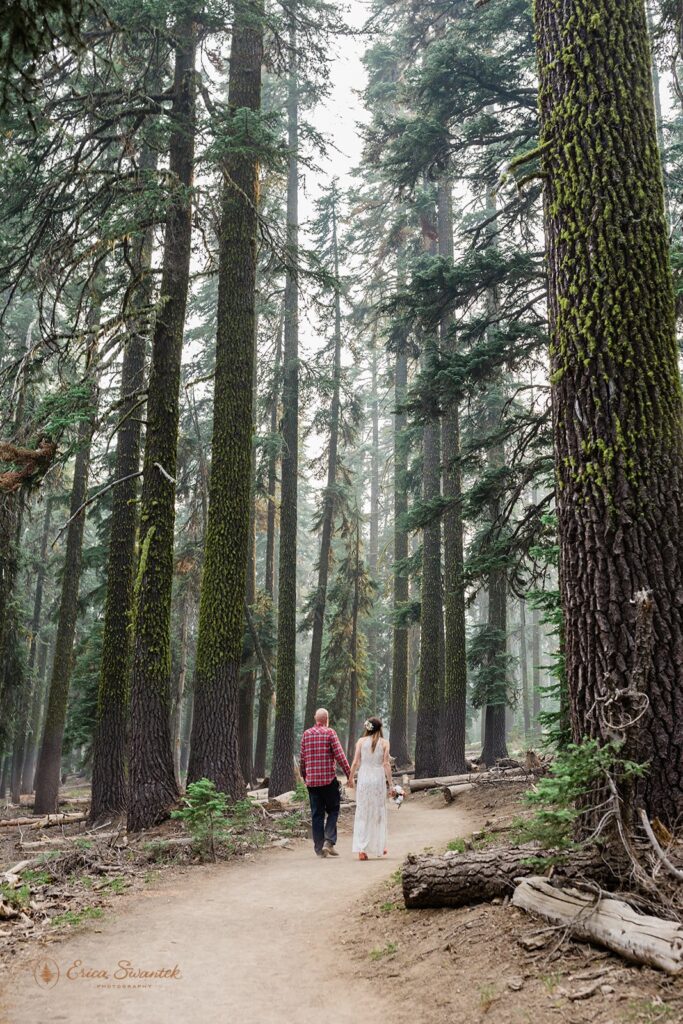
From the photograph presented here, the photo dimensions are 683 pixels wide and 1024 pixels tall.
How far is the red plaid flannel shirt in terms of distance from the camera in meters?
9.58

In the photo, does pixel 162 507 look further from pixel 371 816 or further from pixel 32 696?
pixel 32 696

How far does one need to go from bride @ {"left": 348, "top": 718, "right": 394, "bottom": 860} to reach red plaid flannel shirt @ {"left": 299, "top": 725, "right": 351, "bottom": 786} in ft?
0.85

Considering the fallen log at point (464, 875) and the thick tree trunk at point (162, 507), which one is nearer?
the fallen log at point (464, 875)

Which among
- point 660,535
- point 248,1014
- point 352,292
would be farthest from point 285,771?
point 352,292

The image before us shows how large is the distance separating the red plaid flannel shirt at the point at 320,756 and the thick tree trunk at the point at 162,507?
83.8 inches

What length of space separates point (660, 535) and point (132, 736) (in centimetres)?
829

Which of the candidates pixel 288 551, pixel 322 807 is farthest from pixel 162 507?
pixel 288 551

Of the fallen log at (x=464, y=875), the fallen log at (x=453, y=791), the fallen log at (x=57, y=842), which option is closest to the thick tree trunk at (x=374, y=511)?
the fallen log at (x=453, y=791)

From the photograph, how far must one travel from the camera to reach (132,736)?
33.9 ft

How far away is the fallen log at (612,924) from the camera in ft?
11.2

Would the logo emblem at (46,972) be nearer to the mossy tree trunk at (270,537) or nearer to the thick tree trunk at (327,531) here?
the mossy tree trunk at (270,537)

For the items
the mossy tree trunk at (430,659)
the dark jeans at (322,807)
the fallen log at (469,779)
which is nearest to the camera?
the dark jeans at (322,807)

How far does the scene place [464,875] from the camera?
16.7 ft

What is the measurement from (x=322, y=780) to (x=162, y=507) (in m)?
4.66
